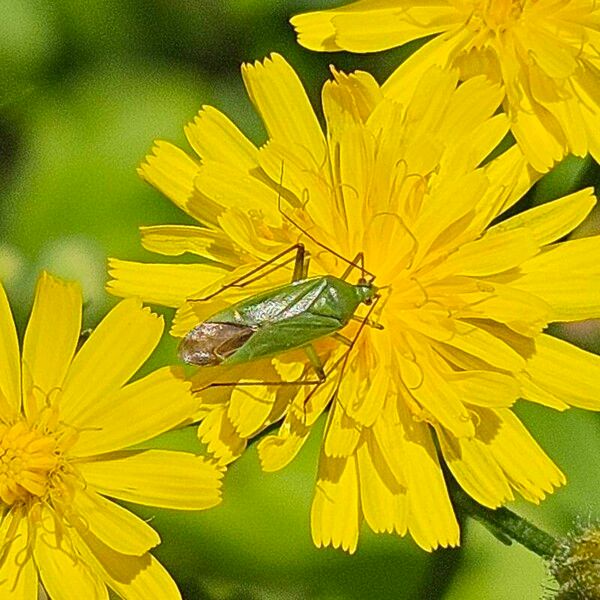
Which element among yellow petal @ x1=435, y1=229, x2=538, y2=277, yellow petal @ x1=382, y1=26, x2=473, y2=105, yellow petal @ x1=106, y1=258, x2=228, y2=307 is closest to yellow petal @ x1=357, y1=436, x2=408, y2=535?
yellow petal @ x1=435, y1=229, x2=538, y2=277

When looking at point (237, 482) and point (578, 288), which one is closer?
point (578, 288)

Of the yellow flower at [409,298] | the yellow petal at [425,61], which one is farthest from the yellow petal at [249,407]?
the yellow petal at [425,61]

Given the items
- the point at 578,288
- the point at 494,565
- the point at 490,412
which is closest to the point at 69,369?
the point at 490,412

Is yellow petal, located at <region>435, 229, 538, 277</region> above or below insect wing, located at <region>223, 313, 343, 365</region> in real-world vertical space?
above

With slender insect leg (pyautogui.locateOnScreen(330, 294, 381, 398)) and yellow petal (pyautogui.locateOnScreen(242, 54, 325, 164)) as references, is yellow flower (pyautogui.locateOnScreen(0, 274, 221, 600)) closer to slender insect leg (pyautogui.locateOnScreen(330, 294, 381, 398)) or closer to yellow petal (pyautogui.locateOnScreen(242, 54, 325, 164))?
slender insect leg (pyautogui.locateOnScreen(330, 294, 381, 398))

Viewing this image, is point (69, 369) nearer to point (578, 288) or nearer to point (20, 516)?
point (20, 516)

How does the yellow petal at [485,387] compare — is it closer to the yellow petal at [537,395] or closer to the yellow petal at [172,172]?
the yellow petal at [537,395]
